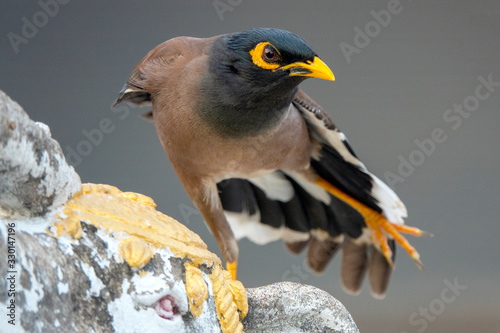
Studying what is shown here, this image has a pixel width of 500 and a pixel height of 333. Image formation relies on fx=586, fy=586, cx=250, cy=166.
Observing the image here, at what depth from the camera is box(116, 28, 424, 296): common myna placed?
86.6 inches

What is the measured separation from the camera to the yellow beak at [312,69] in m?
2.05

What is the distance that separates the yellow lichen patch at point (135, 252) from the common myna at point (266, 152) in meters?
0.90

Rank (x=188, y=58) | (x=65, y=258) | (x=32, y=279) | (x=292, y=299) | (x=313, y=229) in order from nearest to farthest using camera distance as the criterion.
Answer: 1. (x=32, y=279)
2. (x=65, y=258)
3. (x=292, y=299)
4. (x=188, y=58)
5. (x=313, y=229)

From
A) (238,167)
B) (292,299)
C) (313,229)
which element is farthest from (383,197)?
(292,299)

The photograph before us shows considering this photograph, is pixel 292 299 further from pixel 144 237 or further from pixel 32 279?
pixel 32 279

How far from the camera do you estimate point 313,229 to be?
10.5ft

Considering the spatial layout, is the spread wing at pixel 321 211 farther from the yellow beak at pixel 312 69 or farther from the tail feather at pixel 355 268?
the yellow beak at pixel 312 69

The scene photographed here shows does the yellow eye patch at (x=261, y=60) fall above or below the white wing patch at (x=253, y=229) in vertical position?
above

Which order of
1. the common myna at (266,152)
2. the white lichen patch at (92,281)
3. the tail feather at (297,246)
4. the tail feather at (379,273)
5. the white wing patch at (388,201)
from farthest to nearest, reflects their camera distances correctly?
the tail feather at (297,246)
the tail feather at (379,273)
the white wing patch at (388,201)
the common myna at (266,152)
the white lichen patch at (92,281)

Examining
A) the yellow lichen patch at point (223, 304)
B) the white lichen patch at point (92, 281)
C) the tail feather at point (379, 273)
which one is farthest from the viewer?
Answer: the tail feather at point (379, 273)

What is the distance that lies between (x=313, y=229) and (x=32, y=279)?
2.14 metres

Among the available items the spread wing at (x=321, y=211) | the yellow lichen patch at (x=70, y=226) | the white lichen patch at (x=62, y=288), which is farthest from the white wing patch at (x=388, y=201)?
the white lichen patch at (x=62, y=288)

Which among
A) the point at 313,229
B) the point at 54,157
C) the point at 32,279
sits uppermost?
the point at 54,157

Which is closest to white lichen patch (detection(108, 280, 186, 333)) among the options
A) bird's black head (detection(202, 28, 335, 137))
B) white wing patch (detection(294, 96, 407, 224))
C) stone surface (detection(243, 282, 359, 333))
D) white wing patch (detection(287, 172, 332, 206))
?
stone surface (detection(243, 282, 359, 333))
